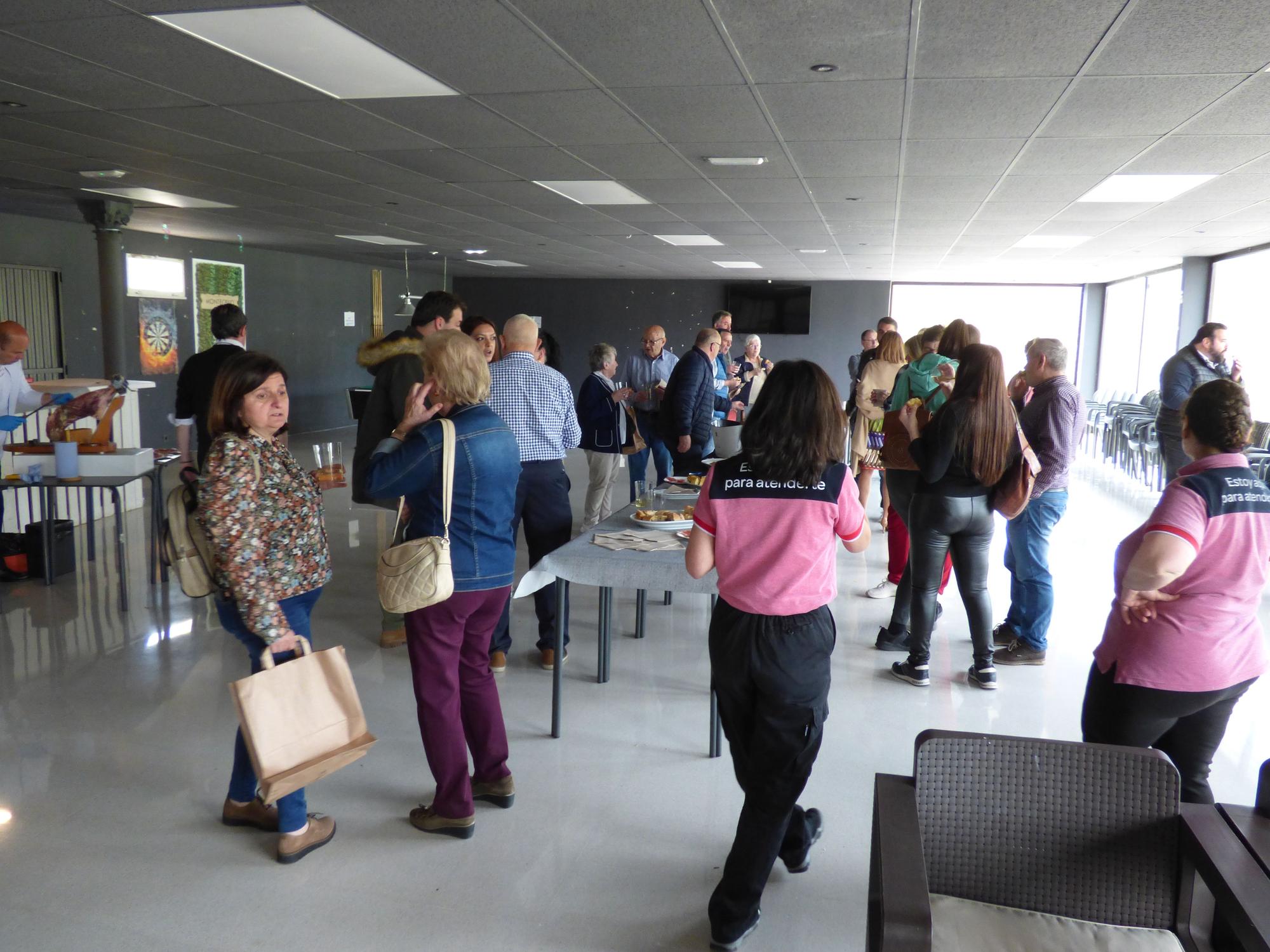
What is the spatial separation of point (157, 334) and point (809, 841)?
10.8 m

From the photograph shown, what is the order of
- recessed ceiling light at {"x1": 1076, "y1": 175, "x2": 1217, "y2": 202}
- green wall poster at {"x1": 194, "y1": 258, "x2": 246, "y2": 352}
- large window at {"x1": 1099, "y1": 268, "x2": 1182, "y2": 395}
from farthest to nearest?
large window at {"x1": 1099, "y1": 268, "x2": 1182, "y2": 395}
green wall poster at {"x1": 194, "y1": 258, "x2": 246, "y2": 352}
recessed ceiling light at {"x1": 1076, "y1": 175, "x2": 1217, "y2": 202}

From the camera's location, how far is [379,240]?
10703 mm

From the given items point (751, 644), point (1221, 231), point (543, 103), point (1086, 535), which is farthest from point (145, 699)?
point (1221, 231)

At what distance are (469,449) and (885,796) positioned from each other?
141 cm

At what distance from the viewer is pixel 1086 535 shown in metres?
7.09

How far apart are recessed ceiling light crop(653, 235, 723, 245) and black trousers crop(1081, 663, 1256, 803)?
26.6 feet

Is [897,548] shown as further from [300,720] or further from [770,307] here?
[770,307]

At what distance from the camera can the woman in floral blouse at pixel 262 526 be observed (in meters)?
2.24

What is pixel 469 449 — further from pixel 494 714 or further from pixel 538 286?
pixel 538 286

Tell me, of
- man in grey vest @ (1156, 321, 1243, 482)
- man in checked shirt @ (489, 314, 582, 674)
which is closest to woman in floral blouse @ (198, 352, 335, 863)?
man in checked shirt @ (489, 314, 582, 674)

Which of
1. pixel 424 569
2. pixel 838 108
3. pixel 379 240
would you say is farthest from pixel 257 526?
pixel 379 240

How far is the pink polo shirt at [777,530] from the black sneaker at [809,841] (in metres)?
0.86

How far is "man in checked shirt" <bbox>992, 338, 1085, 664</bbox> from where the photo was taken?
4.04m

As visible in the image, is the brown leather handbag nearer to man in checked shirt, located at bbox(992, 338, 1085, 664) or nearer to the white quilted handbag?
man in checked shirt, located at bbox(992, 338, 1085, 664)
